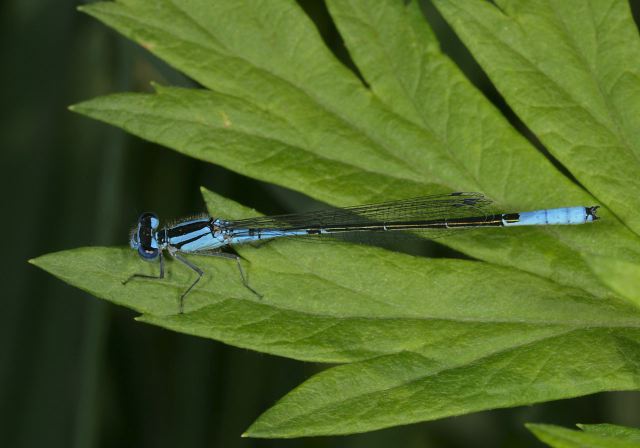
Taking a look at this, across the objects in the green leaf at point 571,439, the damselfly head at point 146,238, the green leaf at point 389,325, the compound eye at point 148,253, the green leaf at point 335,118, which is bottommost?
the green leaf at point 571,439

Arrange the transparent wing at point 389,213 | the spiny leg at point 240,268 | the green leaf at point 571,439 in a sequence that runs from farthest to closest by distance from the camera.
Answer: the transparent wing at point 389,213, the spiny leg at point 240,268, the green leaf at point 571,439

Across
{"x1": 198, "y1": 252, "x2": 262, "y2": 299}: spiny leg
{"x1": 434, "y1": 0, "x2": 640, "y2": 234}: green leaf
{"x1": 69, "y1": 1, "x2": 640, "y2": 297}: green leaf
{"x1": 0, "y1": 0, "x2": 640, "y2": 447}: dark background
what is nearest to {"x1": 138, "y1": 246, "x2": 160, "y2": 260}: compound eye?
{"x1": 198, "y1": 252, "x2": 262, "y2": 299}: spiny leg

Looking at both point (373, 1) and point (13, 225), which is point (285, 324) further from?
point (13, 225)

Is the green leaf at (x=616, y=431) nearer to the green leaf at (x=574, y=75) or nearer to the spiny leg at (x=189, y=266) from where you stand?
the green leaf at (x=574, y=75)

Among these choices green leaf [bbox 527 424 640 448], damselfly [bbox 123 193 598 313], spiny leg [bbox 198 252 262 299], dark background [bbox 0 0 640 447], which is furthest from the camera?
dark background [bbox 0 0 640 447]

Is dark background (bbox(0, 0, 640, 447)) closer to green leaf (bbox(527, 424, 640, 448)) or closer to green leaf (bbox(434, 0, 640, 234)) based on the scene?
green leaf (bbox(434, 0, 640, 234))

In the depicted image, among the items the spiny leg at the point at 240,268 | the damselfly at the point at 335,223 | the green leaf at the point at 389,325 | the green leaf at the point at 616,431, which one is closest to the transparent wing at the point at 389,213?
the damselfly at the point at 335,223

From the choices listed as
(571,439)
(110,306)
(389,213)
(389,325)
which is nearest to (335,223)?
(389,213)
